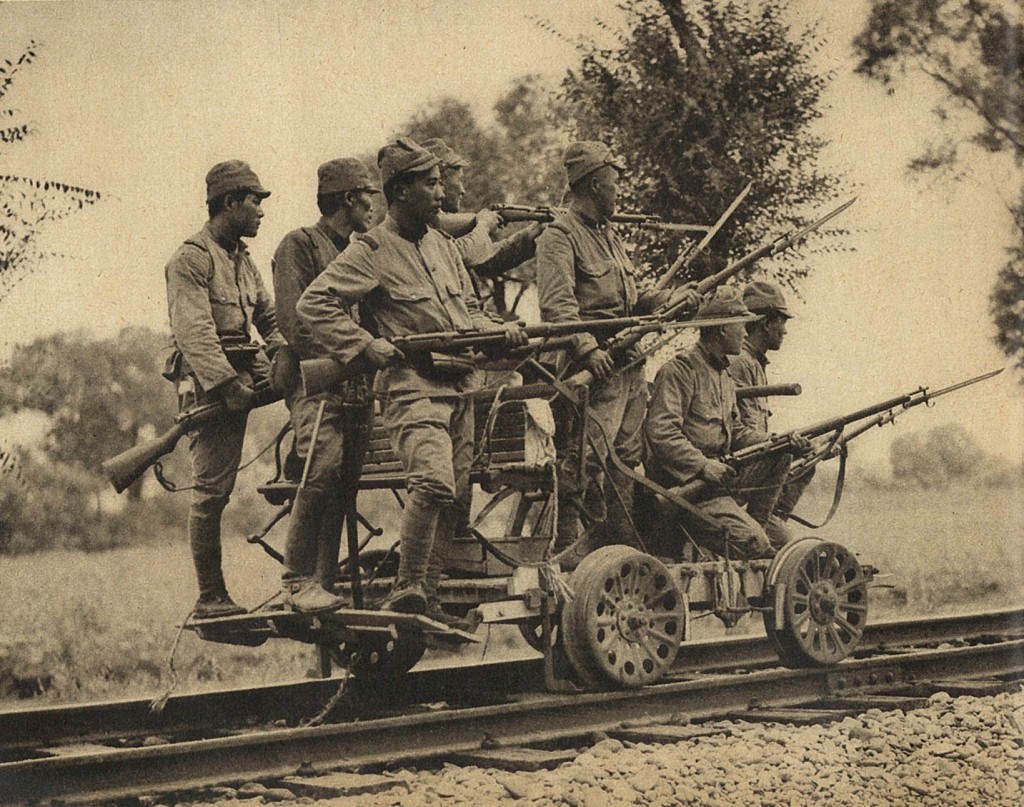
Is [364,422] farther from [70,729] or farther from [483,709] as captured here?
[70,729]

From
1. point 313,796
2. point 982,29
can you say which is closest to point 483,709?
point 313,796

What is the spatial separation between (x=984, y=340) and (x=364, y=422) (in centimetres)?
467

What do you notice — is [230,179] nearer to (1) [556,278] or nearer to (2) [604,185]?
(1) [556,278]

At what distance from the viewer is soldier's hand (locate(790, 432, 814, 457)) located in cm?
877

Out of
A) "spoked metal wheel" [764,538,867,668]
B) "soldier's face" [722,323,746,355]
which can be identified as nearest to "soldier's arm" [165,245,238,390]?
"soldier's face" [722,323,746,355]

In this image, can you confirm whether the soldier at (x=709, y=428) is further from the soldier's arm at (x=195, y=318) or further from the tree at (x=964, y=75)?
the soldier's arm at (x=195, y=318)

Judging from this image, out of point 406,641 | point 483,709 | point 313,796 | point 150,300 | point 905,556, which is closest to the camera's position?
point 313,796

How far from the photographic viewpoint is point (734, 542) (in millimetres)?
8492

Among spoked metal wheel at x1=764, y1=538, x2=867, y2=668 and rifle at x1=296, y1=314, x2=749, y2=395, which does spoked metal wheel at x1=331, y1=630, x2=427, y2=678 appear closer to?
rifle at x1=296, y1=314, x2=749, y2=395

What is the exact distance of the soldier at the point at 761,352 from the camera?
30.7 ft

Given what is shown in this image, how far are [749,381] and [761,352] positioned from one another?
349 millimetres

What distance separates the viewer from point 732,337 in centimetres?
866

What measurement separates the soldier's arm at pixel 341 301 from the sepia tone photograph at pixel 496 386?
2 cm

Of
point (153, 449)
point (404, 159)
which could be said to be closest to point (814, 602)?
point (404, 159)
